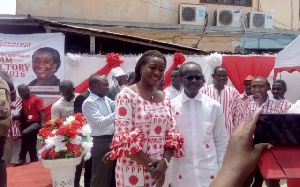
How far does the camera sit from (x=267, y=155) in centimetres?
93

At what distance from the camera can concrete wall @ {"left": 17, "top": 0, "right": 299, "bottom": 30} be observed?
515 inches

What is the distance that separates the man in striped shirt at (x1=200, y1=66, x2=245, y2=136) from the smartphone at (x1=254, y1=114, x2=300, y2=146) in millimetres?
3489

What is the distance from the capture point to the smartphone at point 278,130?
95 cm

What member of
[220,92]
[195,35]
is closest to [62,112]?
[220,92]

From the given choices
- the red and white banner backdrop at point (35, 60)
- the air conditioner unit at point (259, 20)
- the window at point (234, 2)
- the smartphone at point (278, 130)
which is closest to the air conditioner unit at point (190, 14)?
the window at point (234, 2)

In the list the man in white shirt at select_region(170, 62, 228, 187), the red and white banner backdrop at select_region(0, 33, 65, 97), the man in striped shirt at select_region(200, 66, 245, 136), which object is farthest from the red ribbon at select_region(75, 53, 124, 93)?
the man in white shirt at select_region(170, 62, 228, 187)

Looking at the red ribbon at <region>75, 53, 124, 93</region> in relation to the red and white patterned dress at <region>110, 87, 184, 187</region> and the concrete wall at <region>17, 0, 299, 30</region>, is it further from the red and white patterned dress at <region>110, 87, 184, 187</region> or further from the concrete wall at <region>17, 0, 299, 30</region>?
the red and white patterned dress at <region>110, 87, 184, 187</region>

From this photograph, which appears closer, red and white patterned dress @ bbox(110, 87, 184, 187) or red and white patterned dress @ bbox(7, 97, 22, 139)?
red and white patterned dress @ bbox(110, 87, 184, 187)

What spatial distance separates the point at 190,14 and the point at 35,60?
21.6 ft

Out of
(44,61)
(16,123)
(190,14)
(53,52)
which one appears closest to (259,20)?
(190,14)

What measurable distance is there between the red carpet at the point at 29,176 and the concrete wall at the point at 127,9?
21.2 ft

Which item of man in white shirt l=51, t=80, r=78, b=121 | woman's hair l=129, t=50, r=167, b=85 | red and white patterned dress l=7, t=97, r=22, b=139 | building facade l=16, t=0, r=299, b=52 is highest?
building facade l=16, t=0, r=299, b=52

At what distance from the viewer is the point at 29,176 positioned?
709 centimetres

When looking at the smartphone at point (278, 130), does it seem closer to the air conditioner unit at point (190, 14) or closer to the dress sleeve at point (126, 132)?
the dress sleeve at point (126, 132)
